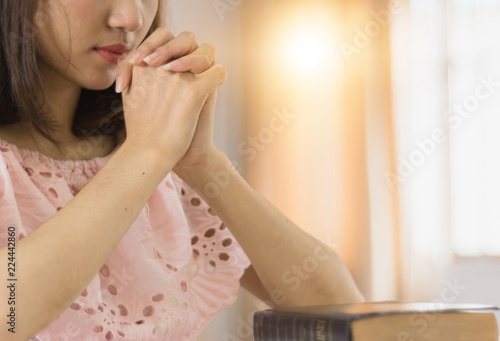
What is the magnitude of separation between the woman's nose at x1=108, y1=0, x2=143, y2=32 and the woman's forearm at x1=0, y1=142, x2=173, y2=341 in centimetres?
20

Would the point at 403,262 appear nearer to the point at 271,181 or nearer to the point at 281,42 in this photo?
the point at 271,181

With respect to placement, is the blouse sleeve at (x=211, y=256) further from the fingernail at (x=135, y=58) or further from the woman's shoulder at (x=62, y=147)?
the fingernail at (x=135, y=58)

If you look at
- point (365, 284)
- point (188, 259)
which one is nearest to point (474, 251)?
point (365, 284)

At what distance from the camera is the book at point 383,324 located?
540 mm

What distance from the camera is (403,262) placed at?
8.34 ft

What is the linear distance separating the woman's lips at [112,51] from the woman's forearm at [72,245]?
0.60ft

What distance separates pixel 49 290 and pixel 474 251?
226cm

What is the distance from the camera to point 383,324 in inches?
21.6

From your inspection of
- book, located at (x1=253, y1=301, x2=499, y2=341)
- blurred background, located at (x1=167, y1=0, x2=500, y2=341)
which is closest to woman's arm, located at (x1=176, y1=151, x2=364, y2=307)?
book, located at (x1=253, y1=301, x2=499, y2=341)

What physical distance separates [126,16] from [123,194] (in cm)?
27

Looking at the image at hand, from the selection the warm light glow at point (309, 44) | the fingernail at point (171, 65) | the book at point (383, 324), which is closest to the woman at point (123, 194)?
the fingernail at point (171, 65)

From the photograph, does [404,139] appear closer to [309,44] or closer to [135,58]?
[309,44]

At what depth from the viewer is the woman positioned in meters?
0.64

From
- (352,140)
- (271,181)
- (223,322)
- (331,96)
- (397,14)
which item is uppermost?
(397,14)
